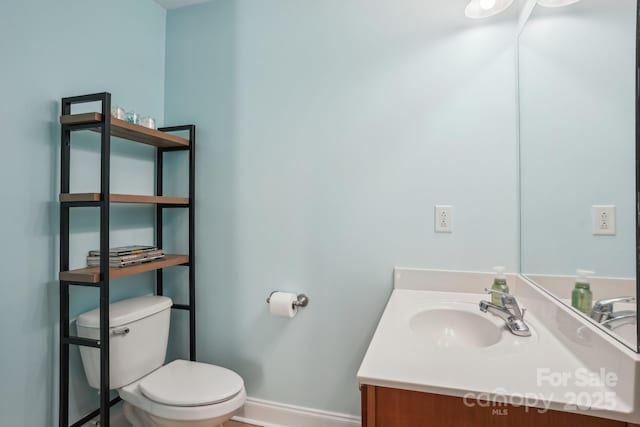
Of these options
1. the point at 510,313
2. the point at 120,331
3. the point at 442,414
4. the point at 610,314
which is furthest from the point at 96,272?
the point at 610,314

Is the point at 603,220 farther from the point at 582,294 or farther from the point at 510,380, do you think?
the point at 510,380

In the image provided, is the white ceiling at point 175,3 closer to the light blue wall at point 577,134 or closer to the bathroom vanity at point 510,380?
the light blue wall at point 577,134

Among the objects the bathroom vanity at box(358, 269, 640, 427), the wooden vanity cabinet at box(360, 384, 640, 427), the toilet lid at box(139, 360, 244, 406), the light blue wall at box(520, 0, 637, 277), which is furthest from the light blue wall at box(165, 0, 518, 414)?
the wooden vanity cabinet at box(360, 384, 640, 427)

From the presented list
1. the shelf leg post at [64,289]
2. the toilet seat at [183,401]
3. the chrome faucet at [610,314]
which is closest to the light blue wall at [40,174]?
the shelf leg post at [64,289]

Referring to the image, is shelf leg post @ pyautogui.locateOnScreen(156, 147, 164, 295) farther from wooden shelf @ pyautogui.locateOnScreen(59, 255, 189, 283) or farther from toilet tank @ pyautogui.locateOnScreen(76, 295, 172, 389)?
wooden shelf @ pyautogui.locateOnScreen(59, 255, 189, 283)

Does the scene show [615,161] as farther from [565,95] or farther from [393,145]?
[393,145]

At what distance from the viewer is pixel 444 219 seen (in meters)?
1.47

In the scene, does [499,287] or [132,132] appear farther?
[132,132]

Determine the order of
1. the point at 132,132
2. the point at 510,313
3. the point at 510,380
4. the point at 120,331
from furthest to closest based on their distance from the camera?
the point at 132,132 < the point at 120,331 < the point at 510,313 < the point at 510,380

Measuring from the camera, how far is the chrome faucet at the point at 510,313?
39.9 inches

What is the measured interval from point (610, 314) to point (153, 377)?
173 centimetres

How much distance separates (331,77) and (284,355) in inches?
59.0

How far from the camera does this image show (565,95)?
1.02m

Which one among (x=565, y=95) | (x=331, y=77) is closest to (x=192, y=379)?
(x=331, y=77)
